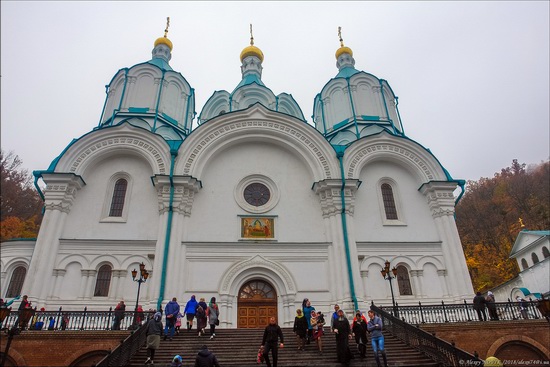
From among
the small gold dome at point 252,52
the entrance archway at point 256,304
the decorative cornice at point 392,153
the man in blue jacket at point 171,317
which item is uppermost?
the small gold dome at point 252,52

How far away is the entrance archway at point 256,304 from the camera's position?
611 inches

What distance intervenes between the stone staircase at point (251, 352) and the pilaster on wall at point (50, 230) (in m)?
6.60

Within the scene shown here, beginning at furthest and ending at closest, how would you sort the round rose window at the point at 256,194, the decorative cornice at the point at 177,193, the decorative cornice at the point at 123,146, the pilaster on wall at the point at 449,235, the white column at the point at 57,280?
the round rose window at the point at 256,194
the decorative cornice at the point at 123,146
the decorative cornice at the point at 177,193
the pilaster on wall at the point at 449,235
the white column at the point at 57,280

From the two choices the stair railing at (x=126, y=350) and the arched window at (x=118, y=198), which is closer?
the stair railing at (x=126, y=350)

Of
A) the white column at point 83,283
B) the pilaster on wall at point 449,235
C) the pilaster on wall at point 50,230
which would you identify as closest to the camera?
the pilaster on wall at point 50,230

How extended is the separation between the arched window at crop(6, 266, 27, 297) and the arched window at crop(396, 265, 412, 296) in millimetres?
16641

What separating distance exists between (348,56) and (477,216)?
84.6 ft

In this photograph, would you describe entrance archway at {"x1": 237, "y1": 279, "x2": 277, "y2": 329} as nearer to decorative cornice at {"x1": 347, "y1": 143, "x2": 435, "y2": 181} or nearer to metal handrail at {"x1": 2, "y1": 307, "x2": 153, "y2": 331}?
metal handrail at {"x1": 2, "y1": 307, "x2": 153, "y2": 331}

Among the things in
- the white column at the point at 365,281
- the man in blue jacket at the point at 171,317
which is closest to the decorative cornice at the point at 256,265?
the white column at the point at 365,281

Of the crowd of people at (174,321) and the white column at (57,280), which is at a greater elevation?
the white column at (57,280)

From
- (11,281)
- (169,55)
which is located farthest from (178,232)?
(169,55)

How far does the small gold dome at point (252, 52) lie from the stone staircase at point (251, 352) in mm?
22639

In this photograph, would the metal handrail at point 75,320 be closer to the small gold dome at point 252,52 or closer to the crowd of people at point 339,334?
the crowd of people at point 339,334

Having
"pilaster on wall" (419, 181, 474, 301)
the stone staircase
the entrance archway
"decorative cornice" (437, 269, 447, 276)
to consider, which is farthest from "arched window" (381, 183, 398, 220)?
the stone staircase
